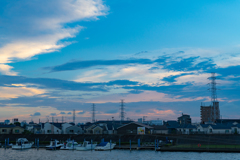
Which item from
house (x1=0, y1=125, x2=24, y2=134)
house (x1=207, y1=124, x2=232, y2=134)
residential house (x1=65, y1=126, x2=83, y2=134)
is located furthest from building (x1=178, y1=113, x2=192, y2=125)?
house (x1=0, y1=125, x2=24, y2=134)

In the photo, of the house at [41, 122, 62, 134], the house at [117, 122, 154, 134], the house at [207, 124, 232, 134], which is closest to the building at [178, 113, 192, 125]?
the house at [207, 124, 232, 134]

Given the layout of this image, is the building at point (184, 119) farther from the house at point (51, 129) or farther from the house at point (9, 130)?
the house at point (9, 130)

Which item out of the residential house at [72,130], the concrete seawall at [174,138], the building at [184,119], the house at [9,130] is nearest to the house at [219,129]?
the concrete seawall at [174,138]

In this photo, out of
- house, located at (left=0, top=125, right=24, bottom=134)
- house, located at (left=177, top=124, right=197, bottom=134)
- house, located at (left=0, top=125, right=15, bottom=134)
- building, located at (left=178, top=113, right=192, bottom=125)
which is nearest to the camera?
house, located at (left=0, top=125, right=15, bottom=134)

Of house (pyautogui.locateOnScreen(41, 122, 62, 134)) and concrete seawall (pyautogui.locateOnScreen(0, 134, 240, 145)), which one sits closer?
concrete seawall (pyautogui.locateOnScreen(0, 134, 240, 145))

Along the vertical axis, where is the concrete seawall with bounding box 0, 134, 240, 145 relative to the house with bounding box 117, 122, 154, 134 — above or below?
below

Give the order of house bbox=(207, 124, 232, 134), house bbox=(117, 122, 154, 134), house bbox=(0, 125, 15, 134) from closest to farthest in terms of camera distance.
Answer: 1. house bbox=(117, 122, 154, 134)
2. house bbox=(207, 124, 232, 134)
3. house bbox=(0, 125, 15, 134)

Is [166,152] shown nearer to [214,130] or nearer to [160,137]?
[160,137]

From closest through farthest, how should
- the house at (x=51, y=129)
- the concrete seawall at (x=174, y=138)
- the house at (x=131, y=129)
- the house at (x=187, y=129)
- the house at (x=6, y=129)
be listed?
the concrete seawall at (x=174, y=138) → the house at (x=131, y=129) → the house at (x=6, y=129) → the house at (x=187, y=129) → the house at (x=51, y=129)

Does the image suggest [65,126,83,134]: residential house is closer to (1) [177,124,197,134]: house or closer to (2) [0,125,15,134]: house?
(2) [0,125,15,134]: house


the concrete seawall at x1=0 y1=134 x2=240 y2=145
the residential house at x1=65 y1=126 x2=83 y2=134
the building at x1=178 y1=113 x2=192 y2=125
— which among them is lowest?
the concrete seawall at x1=0 y1=134 x2=240 y2=145

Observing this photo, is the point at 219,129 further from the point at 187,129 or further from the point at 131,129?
the point at 131,129

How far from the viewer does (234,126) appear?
11600cm

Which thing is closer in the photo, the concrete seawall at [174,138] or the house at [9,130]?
the concrete seawall at [174,138]
